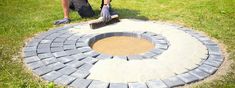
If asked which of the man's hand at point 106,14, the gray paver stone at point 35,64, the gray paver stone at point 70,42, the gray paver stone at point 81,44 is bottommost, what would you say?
the gray paver stone at point 35,64

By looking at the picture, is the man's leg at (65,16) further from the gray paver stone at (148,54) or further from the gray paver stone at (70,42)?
the gray paver stone at (148,54)

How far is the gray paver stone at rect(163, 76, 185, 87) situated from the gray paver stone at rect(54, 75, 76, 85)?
1228 millimetres

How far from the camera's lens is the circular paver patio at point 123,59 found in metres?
4.54

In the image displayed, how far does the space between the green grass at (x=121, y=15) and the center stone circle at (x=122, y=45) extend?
1.29 meters

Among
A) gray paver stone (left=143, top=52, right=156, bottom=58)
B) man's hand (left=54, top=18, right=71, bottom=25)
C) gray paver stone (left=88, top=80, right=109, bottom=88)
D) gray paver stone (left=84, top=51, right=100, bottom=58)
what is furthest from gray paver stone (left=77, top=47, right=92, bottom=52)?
man's hand (left=54, top=18, right=71, bottom=25)

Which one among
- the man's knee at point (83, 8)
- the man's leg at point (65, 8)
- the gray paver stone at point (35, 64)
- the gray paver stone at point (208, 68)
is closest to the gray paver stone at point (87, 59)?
the gray paver stone at point (35, 64)

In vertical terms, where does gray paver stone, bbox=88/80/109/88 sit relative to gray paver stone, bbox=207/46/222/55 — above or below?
below

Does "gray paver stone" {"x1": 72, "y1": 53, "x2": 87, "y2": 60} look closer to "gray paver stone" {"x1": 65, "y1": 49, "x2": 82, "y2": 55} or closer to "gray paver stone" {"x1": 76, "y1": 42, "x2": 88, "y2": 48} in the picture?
"gray paver stone" {"x1": 65, "y1": 49, "x2": 82, "y2": 55}

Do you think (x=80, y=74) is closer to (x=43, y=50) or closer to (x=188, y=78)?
(x=43, y=50)

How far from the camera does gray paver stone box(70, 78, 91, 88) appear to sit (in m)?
4.37

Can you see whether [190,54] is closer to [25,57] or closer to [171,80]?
[171,80]

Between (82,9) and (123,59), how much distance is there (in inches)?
112

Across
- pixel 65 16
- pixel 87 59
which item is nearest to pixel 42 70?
pixel 87 59

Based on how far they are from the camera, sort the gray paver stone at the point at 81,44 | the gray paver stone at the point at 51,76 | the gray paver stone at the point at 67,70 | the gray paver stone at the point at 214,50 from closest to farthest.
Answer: the gray paver stone at the point at 51,76, the gray paver stone at the point at 67,70, the gray paver stone at the point at 214,50, the gray paver stone at the point at 81,44
